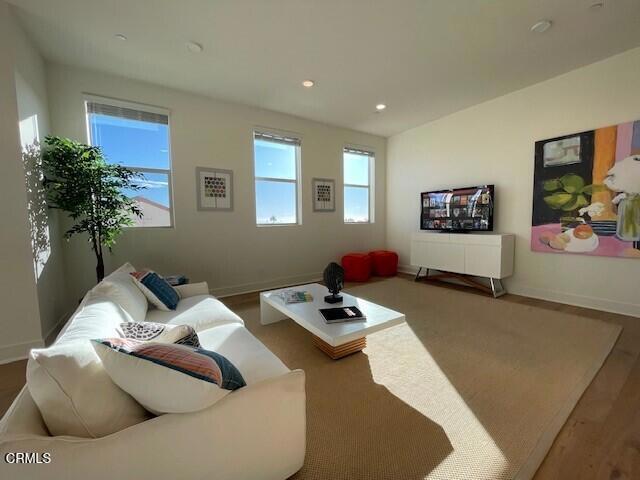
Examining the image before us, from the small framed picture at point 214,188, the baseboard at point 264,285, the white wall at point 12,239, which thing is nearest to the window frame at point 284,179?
the small framed picture at point 214,188

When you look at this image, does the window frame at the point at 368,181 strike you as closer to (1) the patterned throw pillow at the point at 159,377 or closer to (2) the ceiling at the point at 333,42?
(2) the ceiling at the point at 333,42

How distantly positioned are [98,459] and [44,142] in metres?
3.08

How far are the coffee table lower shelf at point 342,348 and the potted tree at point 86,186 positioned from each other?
227 cm

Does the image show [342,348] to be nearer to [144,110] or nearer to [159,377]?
[159,377]

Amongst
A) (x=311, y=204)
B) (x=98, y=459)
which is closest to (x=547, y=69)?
(x=311, y=204)

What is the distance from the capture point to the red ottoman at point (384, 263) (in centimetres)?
479

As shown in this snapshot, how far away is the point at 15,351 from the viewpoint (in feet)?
6.86

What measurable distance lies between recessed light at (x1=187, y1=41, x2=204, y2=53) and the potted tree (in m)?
1.31

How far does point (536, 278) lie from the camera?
3441 mm

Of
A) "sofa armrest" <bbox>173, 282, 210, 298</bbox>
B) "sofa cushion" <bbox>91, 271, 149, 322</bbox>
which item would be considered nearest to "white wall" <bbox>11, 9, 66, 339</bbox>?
"sofa cushion" <bbox>91, 271, 149, 322</bbox>

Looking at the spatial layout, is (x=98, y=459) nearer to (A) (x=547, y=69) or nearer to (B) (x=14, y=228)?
(B) (x=14, y=228)

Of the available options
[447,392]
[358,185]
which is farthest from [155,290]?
[358,185]

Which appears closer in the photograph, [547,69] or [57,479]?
[57,479]

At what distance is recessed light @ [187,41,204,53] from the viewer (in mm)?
2438
